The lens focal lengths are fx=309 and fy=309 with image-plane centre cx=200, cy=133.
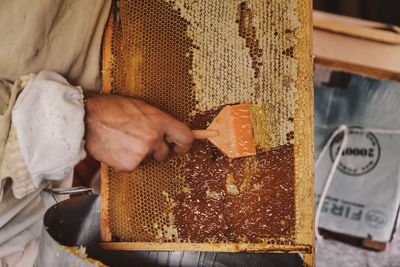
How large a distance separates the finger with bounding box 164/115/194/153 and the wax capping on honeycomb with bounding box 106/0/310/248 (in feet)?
0.34

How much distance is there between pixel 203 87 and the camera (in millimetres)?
1192

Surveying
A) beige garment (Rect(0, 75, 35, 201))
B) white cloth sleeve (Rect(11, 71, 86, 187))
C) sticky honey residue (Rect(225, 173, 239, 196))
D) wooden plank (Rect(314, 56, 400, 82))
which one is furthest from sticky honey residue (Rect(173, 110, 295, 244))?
wooden plank (Rect(314, 56, 400, 82))

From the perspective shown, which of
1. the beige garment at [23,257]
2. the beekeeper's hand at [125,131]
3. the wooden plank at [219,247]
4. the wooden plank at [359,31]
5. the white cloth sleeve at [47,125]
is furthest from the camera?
the wooden plank at [359,31]

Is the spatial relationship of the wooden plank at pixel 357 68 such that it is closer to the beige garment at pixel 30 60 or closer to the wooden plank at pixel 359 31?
the wooden plank at pixel 359 31

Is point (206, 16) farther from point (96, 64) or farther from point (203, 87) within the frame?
point (96, 64)

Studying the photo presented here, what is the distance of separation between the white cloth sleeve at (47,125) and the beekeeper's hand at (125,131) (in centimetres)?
7

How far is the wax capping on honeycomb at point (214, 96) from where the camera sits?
1173mm

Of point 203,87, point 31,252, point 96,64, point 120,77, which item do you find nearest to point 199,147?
point 203,87

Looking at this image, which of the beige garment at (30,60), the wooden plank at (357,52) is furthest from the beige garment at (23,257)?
the wooden plank at (357,52)

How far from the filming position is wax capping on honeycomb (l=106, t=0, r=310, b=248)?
3.85 feet

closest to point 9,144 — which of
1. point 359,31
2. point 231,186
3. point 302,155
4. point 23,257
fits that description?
point 23,257

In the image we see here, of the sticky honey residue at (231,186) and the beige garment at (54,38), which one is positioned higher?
the beige garment at (54,38)

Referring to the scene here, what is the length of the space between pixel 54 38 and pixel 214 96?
0.63 meters

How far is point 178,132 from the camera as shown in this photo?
42.9 inches
